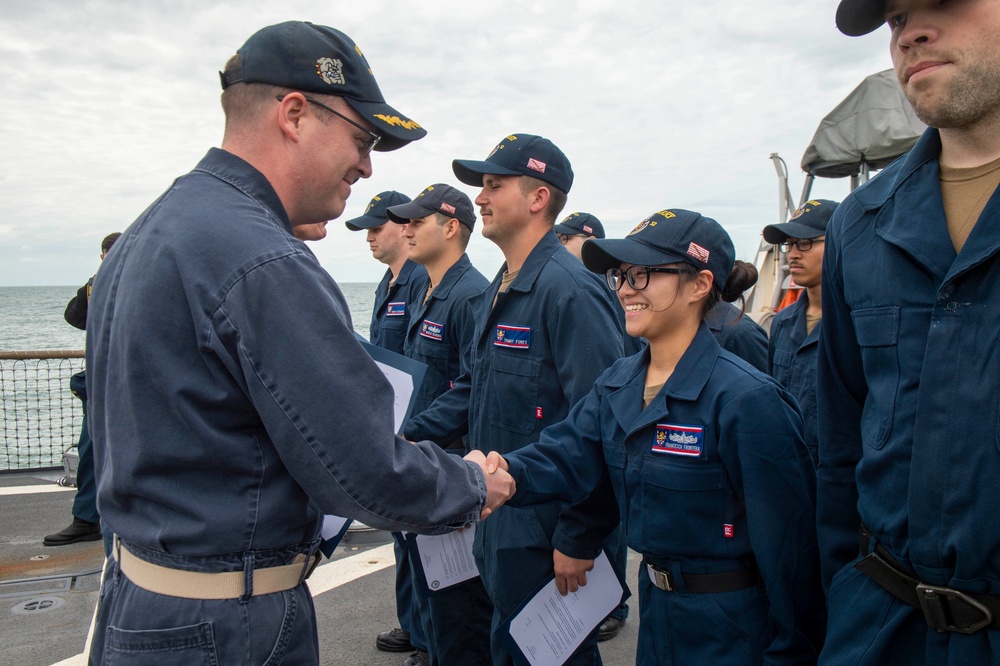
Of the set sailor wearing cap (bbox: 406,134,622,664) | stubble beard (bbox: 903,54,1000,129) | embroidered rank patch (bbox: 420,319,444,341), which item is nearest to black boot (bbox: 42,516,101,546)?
embroidered rank patch (bbox: 420,319,444,341)

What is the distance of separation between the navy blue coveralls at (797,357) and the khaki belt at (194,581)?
2.97 metres

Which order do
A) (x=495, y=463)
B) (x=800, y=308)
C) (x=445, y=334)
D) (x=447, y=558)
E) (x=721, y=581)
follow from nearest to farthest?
(x=721, y=581) → (x=495, y=463) → (x=447, y=558) → (x=445, y=334) → (x=800, y=308)

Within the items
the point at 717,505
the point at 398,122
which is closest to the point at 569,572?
the point at 717,505

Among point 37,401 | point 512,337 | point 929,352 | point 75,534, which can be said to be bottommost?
point 75,534

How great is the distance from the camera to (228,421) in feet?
5.60

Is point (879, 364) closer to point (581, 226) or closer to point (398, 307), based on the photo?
point (398, 307)

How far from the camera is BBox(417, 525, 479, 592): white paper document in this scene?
3.60m

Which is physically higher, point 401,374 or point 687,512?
point 401,374

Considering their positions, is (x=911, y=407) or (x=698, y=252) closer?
(x=911, y=407)

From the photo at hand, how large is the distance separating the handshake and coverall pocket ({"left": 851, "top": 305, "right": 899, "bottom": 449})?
1038 mm

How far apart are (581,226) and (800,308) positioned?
3.27 meters

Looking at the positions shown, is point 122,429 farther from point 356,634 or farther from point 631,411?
point 356,634

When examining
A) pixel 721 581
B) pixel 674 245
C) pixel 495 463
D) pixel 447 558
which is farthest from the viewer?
pixel 447 558

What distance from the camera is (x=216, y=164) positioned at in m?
1.89
